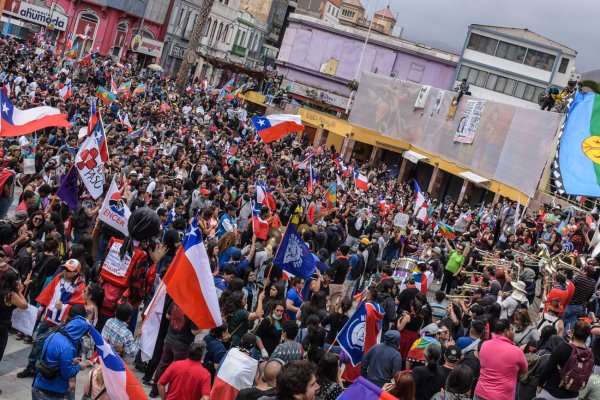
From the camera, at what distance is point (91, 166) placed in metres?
13.2

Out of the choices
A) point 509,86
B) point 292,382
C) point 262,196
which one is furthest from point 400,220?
point 509,86

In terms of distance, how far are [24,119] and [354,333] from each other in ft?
24.7

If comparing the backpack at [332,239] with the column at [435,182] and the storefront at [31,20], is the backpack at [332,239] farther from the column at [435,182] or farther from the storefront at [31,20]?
the storefront at [31,20]

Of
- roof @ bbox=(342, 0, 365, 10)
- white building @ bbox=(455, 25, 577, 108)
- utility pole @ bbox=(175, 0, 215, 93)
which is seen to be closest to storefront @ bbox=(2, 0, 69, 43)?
utility pole @ bbox=(175, 0, 215, 93)

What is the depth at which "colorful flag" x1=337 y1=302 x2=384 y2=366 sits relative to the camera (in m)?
9.57

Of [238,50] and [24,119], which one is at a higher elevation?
[238,50]

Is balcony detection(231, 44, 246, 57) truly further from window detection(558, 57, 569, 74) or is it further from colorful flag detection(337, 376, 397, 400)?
colorful flag detection(337, 376, 397, 400)

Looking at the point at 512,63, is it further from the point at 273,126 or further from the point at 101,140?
the point at 101,140

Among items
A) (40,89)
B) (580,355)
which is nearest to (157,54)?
(40,89)

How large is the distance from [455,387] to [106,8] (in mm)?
53614

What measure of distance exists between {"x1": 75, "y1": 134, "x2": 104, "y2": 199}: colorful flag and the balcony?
6289cm

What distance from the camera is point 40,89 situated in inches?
1025

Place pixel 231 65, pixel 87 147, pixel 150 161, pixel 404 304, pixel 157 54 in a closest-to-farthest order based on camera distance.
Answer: pixel 404 304
pixel 87 147
pixel 150 161
pixel 231 65
pixel 157 54

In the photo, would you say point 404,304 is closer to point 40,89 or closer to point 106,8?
point 40,89
